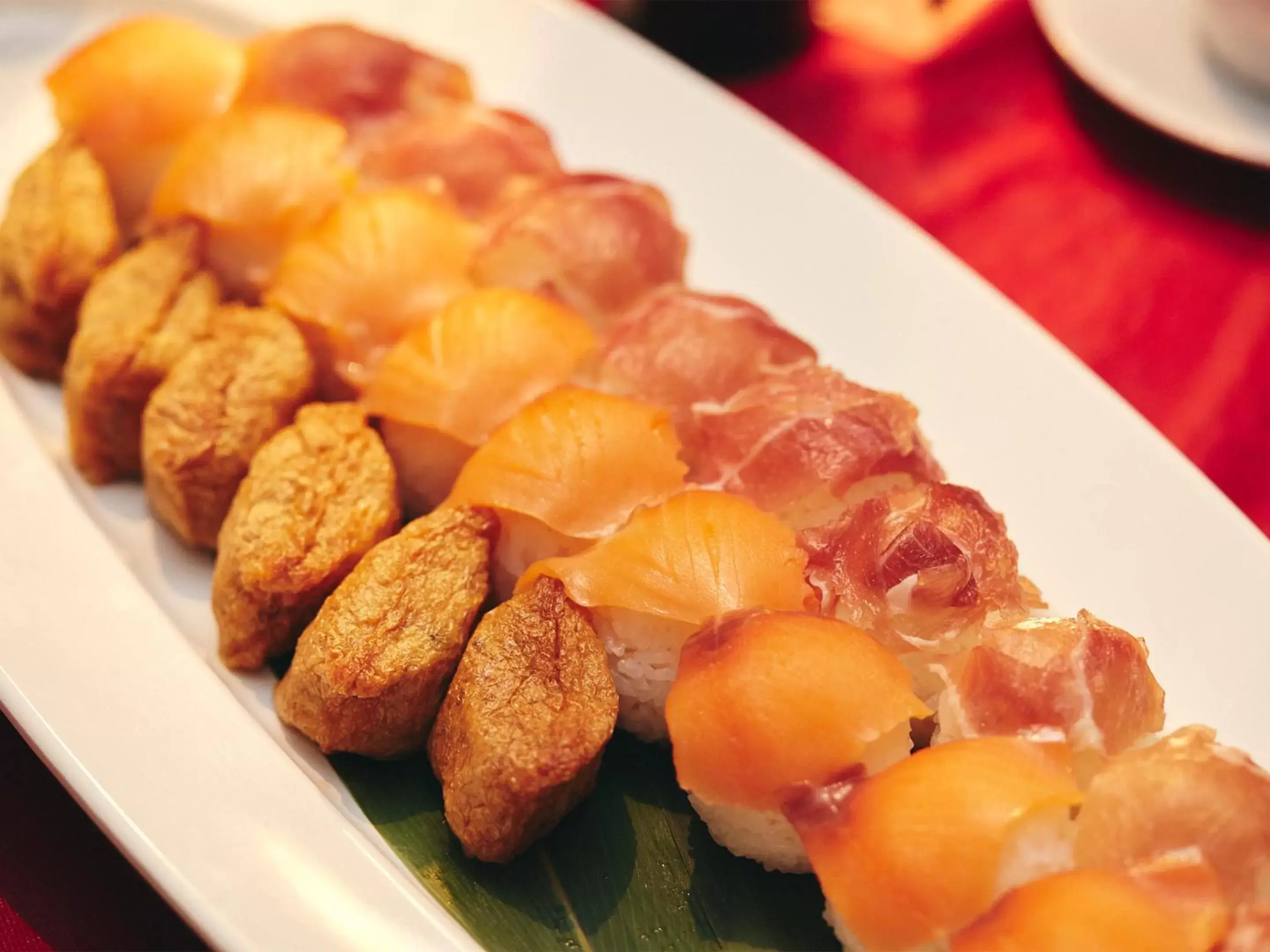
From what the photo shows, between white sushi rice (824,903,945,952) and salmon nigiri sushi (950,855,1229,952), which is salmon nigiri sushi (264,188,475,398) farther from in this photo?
salmon nigiri sushi (950,855,1229,952)

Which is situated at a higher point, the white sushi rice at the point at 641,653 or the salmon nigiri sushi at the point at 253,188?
the salmon nigiri sushi at the point at 253,188

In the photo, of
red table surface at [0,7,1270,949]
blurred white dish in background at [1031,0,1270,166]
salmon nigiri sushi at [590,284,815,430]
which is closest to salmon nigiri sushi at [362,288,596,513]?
salmon nigiri sushi at [590,284,815,430]

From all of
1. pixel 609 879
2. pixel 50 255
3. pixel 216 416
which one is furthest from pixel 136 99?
pixel 609 879

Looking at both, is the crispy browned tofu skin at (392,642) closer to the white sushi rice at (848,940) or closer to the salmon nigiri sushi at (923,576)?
the salmon nigiri sushi at (923,576)

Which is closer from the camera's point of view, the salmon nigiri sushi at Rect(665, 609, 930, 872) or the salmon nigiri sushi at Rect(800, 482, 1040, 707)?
the salmon nigiri sushi at Rect(665, 609, 930, 872)

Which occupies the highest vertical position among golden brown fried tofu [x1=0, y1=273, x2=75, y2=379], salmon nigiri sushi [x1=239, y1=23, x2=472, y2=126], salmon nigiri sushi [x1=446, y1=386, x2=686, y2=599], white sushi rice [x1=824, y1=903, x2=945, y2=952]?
salmon nigiri sushi [x1=239, y1=23, x2=472, y2=126]

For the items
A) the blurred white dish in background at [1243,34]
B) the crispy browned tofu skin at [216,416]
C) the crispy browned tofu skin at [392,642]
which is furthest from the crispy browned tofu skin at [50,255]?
the blurred white dish in background at [1243,34]

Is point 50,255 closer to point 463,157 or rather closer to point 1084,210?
point 463,157
